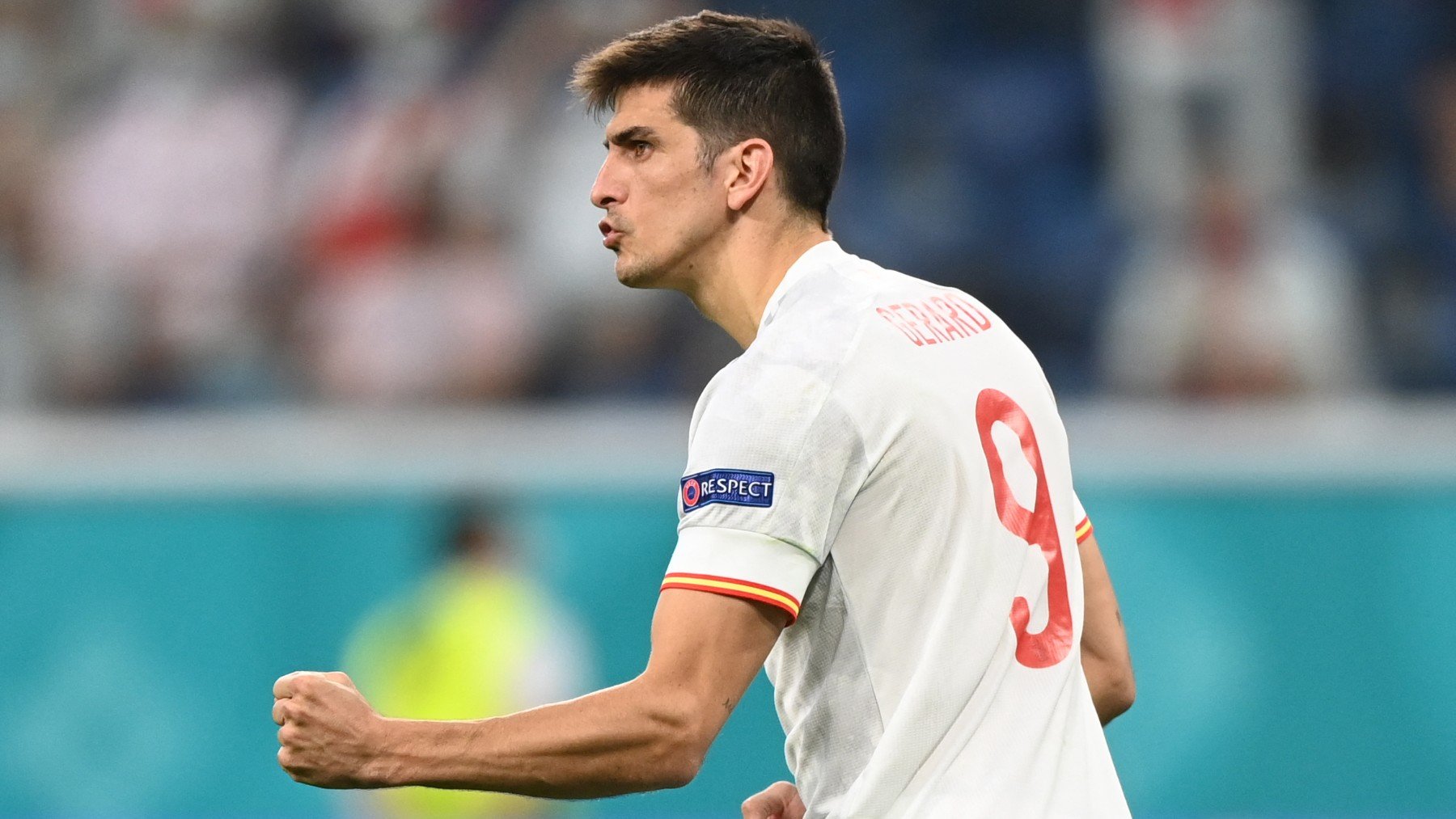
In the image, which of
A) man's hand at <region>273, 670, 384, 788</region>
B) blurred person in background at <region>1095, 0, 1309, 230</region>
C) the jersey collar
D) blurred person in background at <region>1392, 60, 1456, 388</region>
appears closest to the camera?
man's hand at <region>273, 670, 384, 788</region>

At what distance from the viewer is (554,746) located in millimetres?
2994

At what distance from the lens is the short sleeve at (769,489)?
10.1ft

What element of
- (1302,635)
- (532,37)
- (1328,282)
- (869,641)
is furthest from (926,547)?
(532,37)

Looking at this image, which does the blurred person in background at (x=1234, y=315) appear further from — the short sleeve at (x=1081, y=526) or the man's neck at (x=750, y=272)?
the man's neck at (x=750, y=272)

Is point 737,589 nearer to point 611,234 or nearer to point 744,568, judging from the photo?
point 744,568

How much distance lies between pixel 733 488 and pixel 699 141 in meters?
0.75

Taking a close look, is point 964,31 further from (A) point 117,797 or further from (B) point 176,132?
(A) point 117,797

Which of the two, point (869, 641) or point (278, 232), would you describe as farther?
point (278, 232)

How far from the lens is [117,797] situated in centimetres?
915

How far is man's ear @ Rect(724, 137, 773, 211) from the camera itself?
3.57 meters

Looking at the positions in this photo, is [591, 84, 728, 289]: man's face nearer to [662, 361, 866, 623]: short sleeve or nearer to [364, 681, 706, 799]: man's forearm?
[662, 361, 866, 623]: short sleeve

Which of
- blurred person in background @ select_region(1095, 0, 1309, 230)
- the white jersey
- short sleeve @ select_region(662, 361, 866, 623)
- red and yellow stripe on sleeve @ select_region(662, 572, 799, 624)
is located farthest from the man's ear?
blurred person in background @ select_region(1095, 0, 1309, 230)

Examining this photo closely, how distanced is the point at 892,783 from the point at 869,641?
214 mm

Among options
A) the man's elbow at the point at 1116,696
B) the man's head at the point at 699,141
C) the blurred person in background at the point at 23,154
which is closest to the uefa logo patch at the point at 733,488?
the man's head at the point at 699,141
